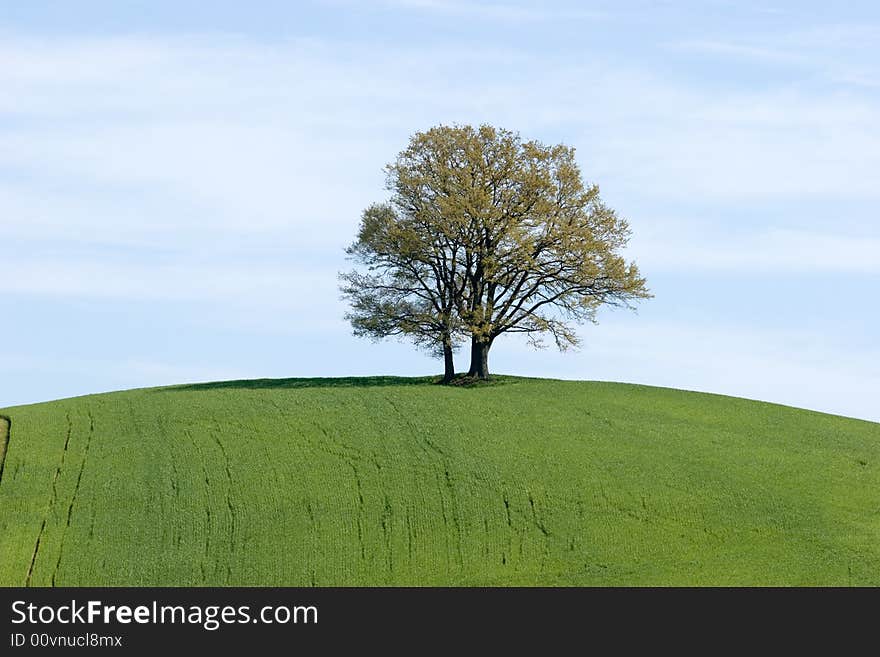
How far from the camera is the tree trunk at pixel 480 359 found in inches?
2292

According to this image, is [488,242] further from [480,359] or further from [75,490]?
[75,490]

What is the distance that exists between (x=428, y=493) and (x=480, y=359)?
58.8ft

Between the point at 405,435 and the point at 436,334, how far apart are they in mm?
11949

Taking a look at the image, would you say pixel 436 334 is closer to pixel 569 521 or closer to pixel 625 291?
pixel 625 291

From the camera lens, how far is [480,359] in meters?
58.4

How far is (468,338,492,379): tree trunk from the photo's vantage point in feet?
191

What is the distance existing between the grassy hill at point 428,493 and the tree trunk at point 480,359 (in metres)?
4.30

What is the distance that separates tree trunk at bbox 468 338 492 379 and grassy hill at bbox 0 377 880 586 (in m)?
4.30

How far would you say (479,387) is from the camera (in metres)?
57.2

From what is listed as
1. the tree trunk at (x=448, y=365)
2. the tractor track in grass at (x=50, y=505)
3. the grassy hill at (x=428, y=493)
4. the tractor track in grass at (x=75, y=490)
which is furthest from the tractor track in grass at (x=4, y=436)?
the tree trunk at (x=448, y=365)

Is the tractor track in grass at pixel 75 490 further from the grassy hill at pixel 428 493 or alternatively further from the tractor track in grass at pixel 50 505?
the tractor track in grass at pixel 50 505

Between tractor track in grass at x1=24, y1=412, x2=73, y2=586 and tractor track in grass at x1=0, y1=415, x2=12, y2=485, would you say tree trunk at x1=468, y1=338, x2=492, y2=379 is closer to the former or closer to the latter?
tractor track in grass at x1=24, y1=412, x2=73, y2=586

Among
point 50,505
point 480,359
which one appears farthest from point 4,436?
point 480,359
